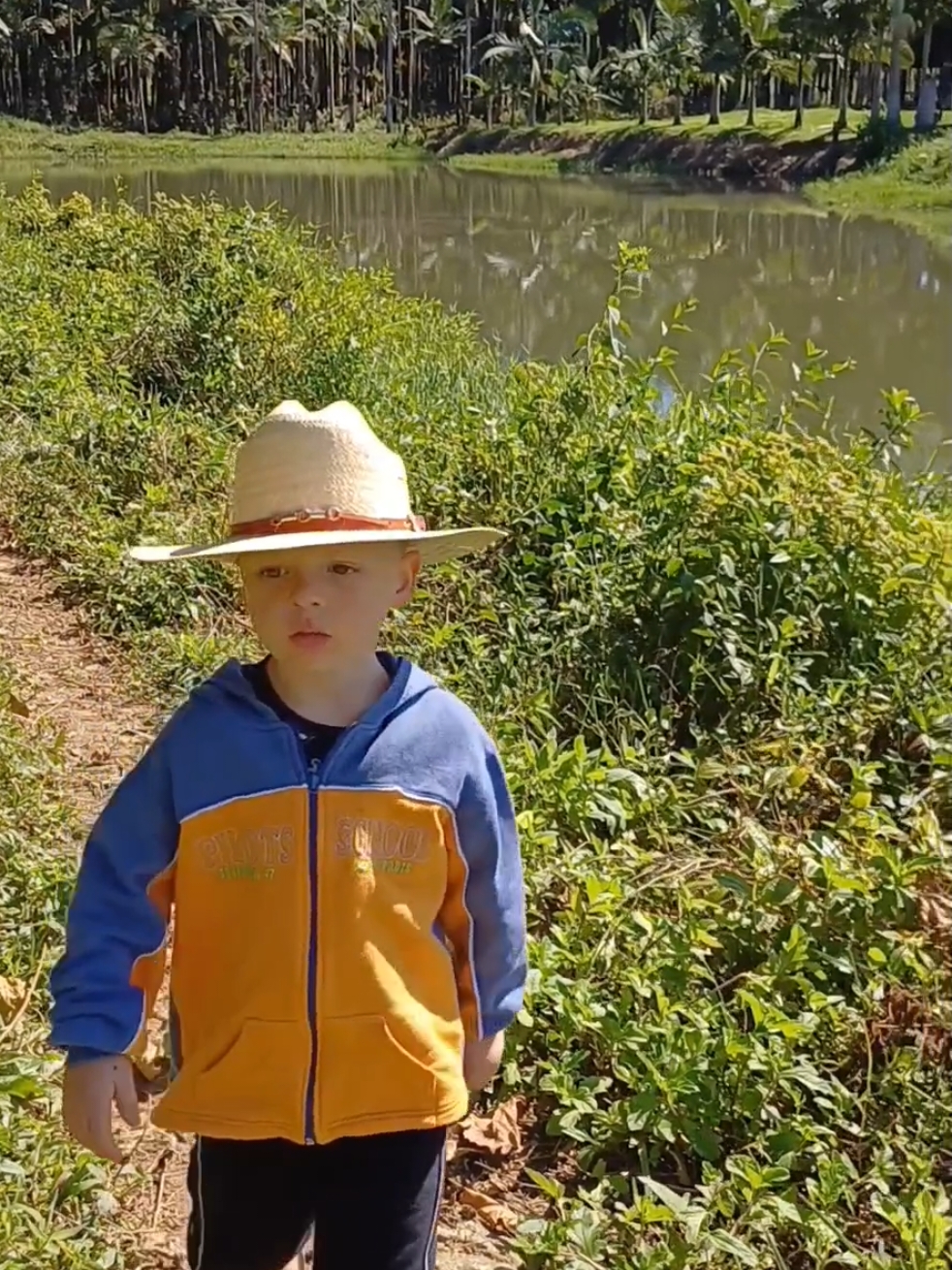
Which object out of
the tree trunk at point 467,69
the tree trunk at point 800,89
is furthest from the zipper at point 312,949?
the tree trunk at point 467,69

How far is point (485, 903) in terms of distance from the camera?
1601mm

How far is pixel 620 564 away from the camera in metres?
4.27

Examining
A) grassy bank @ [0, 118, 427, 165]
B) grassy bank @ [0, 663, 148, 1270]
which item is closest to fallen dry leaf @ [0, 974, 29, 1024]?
grassy bank @ [0, 663, 148, 1270]

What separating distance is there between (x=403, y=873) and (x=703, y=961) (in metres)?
1.35

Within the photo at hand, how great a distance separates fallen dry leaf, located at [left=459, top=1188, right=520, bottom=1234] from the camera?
2248 mm

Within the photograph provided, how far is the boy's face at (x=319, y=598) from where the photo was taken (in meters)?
1.48

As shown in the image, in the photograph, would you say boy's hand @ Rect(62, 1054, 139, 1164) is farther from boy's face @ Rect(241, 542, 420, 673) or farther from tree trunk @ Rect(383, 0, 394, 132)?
tree trunk @ Rect(383, 0, 394, 132)

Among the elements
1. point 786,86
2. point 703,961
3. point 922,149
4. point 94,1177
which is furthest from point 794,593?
point 786,86

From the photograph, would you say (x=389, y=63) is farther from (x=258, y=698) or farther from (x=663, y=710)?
(x=258, y=698)

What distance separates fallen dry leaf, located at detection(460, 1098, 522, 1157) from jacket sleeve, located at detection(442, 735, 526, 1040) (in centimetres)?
83

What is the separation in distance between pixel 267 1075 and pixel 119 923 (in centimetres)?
23

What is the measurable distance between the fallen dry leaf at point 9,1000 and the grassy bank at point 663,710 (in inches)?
21.8

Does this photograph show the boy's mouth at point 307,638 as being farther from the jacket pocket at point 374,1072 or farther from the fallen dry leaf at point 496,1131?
the fallen dry leaf at point 496,1131

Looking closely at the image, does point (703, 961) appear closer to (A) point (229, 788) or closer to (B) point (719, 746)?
(B) point (719, 746)
